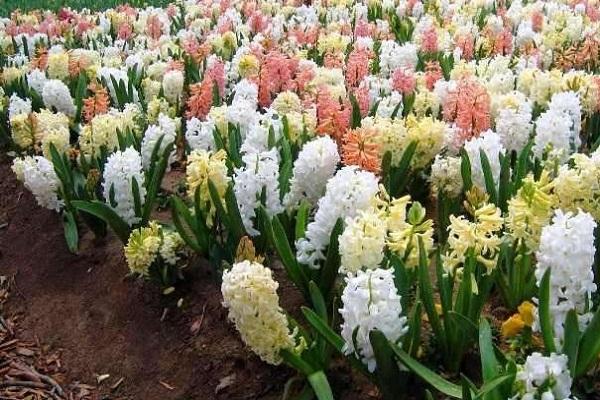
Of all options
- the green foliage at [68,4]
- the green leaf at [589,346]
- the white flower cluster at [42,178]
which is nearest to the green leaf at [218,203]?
the white flower cluster at [42,178]

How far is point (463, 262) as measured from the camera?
2.64 meters

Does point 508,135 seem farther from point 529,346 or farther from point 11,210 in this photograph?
point 11,210

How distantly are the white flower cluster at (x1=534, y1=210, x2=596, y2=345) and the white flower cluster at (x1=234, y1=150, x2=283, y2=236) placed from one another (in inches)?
46.5

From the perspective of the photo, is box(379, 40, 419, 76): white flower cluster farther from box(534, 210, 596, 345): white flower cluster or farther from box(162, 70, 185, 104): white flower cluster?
box(534, 210, 596, 345): white flower cluster

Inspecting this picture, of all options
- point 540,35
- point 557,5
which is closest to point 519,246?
point 540,35

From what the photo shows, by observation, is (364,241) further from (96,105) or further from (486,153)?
(96,105)

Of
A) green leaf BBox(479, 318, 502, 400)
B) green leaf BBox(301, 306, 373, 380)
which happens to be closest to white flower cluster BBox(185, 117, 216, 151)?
green leaf BBox(301, 306, 373, 380)

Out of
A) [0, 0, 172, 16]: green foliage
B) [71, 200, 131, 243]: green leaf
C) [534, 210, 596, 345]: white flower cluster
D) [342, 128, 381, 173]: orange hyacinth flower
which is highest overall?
[534, 210, 596, 345]: white flower cluster

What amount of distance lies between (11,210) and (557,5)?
199 inches

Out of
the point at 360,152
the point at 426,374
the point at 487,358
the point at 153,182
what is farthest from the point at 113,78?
the point at 487,358

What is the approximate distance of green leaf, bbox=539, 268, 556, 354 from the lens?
220 centimetres

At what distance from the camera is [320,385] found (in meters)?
2.58

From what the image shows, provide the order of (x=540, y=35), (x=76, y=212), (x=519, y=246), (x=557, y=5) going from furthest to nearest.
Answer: (x=557, y=5)
(x=540, y=35)
(x=76, y=212)
(x=519, y=246)

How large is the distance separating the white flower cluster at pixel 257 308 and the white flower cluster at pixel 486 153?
1127mm
